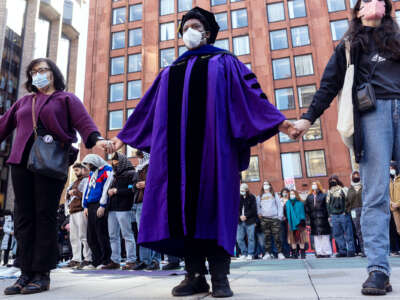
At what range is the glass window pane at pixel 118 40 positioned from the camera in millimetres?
38438

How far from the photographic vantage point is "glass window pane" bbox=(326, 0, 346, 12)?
3281 cm

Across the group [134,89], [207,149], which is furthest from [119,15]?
[207,149]

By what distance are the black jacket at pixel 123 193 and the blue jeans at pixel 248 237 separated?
15.9 feet

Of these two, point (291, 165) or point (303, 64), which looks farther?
point (303, 64)

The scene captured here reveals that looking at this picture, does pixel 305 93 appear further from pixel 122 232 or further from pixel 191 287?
pixel 191 287

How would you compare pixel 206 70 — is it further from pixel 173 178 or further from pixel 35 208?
pixel 35 208

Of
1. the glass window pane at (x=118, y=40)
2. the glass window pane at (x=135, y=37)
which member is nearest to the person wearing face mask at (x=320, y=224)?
the glass window pane at (x=135, y=37)

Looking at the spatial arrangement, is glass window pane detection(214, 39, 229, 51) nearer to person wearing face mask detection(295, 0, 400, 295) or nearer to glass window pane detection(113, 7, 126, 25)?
glass window pane detection(113, 7, 126, 25)

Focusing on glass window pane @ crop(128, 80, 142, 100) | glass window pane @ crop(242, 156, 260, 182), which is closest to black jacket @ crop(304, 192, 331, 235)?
glass window pane @ crop(242, 156, 260, 182)

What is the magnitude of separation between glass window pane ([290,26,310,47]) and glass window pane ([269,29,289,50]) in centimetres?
73

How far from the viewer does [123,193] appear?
22.0 feet

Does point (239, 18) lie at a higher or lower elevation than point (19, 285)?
higher

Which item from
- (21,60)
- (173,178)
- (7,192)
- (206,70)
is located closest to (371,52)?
(206,70)

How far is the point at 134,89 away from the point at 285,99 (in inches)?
587
